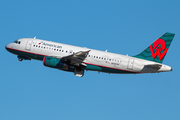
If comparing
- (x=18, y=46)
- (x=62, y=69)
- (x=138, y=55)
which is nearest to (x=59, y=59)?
(x=62, y=69)

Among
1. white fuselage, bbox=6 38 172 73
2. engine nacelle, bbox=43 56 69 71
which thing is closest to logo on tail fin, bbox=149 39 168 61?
white fuselage, bbox=6 38 172 73

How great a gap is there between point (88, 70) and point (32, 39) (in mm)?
12122

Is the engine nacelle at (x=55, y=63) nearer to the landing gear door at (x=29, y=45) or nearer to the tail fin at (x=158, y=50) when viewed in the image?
the landing gear door at (x=29, y=45)

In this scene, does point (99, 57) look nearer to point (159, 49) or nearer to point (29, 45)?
point (159, 49)

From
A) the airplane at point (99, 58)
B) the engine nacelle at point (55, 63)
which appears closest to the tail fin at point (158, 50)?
the airplane at point (99, 58)

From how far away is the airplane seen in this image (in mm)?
53219

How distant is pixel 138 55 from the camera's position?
55.8 m

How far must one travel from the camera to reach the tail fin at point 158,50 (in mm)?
54438

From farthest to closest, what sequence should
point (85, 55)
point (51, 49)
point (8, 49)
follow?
point (8, 49)
point (51, 49)
point (85, 55)

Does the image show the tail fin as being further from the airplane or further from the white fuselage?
the white fuselage

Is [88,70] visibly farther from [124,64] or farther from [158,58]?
[158,58]

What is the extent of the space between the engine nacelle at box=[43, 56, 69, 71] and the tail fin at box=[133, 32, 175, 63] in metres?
13.2

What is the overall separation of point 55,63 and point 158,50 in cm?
1835

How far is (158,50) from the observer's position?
54781mm
